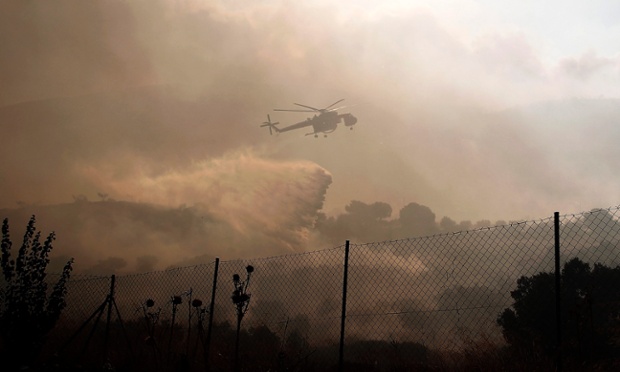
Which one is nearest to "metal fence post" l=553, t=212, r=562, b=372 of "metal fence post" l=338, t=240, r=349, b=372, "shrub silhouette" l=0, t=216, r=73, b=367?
"metal fence post" l=338, t=240, r=349, b=372

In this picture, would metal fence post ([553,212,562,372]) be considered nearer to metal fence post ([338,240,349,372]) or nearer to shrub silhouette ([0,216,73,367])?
metal fence post ([338,240,349,372])

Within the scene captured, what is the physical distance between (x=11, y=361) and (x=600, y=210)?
949cm

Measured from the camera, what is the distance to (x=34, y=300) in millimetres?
9031

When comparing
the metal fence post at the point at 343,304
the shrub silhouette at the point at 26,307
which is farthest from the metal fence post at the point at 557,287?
the shrub silhouette at the point at 26,307

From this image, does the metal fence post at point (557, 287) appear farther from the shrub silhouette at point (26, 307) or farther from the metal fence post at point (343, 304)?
the shrub silhouette at point (26, 307)

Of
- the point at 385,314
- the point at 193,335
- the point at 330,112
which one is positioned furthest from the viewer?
the point at 330,112

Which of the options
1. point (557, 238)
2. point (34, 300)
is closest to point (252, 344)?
point (34, 300)

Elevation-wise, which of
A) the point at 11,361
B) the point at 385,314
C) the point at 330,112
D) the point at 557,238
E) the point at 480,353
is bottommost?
the point at 11,361

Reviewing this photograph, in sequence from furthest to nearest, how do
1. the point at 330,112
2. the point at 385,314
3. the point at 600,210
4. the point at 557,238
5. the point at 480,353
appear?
the point at 330,112
the point at 385,314
the point at 480,353
the point at 557,238
the point at 600,210

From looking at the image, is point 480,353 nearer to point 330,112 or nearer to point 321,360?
point 321,360

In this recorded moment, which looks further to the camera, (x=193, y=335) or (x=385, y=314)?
(x=193, y=335)

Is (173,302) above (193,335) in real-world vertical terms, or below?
above

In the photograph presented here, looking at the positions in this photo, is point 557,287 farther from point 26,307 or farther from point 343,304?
point 26,307

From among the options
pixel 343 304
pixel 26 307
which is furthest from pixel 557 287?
pixel 26 307
